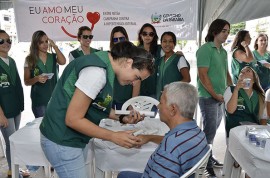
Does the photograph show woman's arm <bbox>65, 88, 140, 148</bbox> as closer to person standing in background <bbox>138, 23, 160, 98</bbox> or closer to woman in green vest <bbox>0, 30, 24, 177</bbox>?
woman in green vest <bbox>0, 30, 24, 177</bbox>

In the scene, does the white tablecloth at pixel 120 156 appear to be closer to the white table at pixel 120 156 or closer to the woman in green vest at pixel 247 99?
the white table at pixel 120 156

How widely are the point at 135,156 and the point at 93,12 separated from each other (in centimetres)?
280

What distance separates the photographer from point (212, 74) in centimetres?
270

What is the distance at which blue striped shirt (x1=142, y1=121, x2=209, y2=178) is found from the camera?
45.9 inches

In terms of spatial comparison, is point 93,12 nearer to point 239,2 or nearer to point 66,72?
point 239,2

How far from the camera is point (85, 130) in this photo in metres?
1.21

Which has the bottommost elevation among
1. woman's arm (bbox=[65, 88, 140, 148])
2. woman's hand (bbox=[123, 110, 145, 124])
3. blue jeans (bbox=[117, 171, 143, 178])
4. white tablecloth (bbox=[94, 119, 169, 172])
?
blue jeans (bbox=[117, 171, 143, 178])

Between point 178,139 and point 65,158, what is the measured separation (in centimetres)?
54

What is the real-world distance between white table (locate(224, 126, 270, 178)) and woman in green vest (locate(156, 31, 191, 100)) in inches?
39.6

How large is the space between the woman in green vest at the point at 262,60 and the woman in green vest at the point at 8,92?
2.96 metres

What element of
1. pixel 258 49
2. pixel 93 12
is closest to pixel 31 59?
pixel 93 12

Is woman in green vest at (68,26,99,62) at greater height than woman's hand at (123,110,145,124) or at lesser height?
greater

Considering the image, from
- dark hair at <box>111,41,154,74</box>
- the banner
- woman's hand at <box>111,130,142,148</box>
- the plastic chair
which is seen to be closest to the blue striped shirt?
woman's hand at <box>111,130,142,148</box>

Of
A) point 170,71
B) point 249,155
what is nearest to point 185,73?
point 170,71
